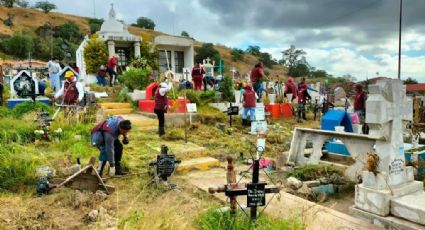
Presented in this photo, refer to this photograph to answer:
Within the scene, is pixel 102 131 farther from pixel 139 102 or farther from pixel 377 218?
pixel 139 102

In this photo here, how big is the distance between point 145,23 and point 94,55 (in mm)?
63030

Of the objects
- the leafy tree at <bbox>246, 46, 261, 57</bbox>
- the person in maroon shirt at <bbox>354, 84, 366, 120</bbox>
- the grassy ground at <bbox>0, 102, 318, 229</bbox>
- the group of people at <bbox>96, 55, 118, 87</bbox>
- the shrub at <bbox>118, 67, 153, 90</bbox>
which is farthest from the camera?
the leafy tree at <bbox>246, 46, 261, 57</bbox>

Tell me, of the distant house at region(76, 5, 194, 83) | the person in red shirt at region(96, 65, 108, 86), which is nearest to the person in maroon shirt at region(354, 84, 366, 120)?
the distant house at region(76, 5, 194, 83)

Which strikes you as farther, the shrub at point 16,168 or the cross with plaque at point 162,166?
the cross with plaque at point 162,166

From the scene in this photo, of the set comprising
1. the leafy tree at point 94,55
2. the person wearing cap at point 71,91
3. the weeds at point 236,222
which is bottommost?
the weeds at point 236,222

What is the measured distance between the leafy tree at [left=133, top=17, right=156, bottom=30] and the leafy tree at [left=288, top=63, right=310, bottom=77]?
1264 inches

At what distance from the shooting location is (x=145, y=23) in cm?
8225

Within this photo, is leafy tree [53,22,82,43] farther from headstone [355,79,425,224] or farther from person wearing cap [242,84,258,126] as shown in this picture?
headstone [355,79,425,224]

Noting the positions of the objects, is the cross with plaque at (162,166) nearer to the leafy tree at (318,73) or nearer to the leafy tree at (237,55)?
the leafy tree at (318,73)

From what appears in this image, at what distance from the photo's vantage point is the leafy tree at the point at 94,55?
2175cm

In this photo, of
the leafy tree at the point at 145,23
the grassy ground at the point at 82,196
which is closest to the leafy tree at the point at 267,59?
the leafy tree at the point at 145,23

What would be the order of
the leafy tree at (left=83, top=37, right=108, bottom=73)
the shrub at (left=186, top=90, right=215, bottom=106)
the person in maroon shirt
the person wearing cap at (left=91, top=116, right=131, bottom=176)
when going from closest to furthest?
the person wearing cap at (left=91, top=116, right=131, bottom=176), the person in maroon shirt, the shrub at (left=186, top=90, right=215, bottom=106), the leafy tree at (left=83, top=37, right=108, bottom=73)

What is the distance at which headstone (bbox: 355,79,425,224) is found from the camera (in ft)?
17.7

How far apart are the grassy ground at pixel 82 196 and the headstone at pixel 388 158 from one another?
1.85 metres
